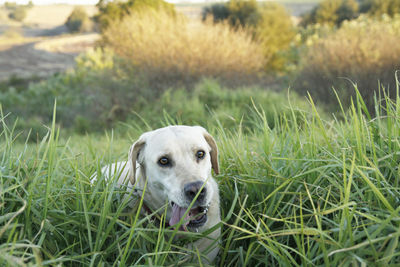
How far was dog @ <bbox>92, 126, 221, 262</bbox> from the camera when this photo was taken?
86.4 inches

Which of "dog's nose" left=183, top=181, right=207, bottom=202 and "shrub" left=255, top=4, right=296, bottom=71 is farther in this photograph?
"shrub" left=255, top=4, right=296, bottom=71

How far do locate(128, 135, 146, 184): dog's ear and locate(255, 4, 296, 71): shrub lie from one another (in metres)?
15.5

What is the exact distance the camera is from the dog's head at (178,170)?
7.19 feet

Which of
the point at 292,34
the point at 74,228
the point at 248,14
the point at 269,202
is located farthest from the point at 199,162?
the point at 248,14

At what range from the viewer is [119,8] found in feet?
49.0

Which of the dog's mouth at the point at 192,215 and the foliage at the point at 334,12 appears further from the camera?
the foliage at the point at 334,12

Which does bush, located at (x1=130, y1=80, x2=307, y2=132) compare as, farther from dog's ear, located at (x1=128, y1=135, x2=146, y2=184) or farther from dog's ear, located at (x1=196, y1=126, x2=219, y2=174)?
dog's ear, located at (x1=128, y1=135, x2=146, y2=184)

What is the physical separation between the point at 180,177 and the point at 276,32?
18039 millimetres

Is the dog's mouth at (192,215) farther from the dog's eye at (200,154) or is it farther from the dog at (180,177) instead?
the dog's eye at (200,154)

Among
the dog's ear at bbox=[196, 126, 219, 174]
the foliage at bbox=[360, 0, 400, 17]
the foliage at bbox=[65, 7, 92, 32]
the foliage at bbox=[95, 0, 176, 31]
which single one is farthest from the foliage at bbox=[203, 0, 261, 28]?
the dog's ear at bbox=[196, 126, 219, 174]

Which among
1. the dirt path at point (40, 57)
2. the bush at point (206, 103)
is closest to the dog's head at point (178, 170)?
the bush at point (206, 103)

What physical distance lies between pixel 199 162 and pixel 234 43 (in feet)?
34.6

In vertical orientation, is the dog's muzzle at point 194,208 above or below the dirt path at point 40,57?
above

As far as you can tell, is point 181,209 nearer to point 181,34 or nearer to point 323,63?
point 323,63
